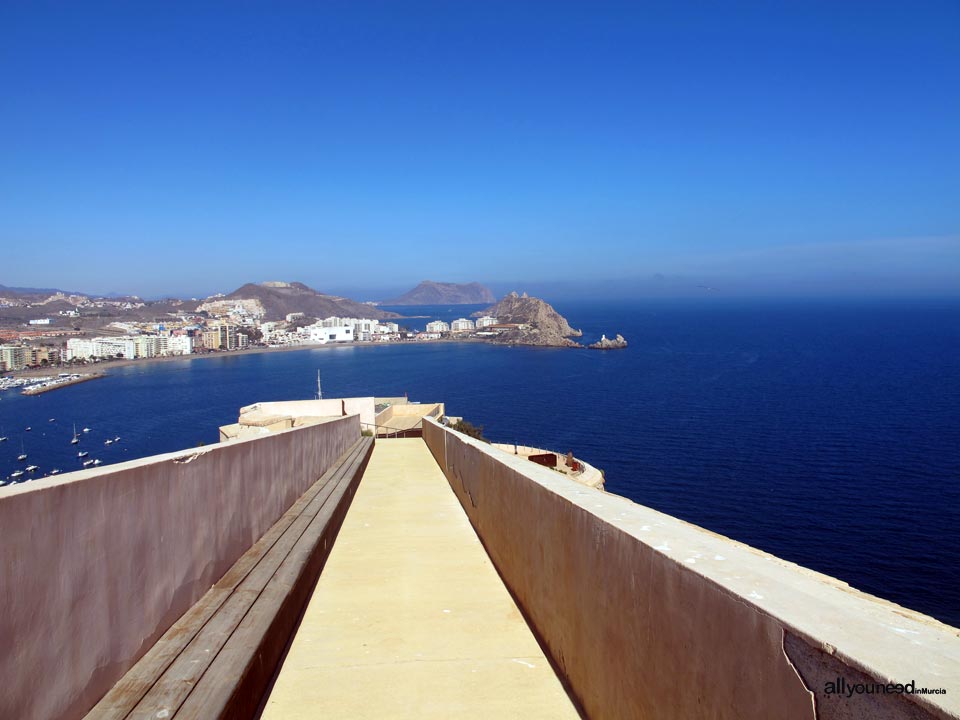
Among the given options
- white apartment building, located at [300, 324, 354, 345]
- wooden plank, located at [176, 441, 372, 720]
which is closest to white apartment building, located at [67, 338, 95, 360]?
white apartment building, located at [300, 324, 354, 345]

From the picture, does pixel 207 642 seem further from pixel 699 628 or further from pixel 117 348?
pixel 117 348

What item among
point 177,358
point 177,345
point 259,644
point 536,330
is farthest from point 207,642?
point 177,345

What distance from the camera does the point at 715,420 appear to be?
201ft

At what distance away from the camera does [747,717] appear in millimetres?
1724

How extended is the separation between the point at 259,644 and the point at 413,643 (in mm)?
1013

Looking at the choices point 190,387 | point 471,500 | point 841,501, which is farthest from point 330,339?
point 471,500

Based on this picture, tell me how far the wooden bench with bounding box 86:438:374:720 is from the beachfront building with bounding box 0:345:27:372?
5724 inches

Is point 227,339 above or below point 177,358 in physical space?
above

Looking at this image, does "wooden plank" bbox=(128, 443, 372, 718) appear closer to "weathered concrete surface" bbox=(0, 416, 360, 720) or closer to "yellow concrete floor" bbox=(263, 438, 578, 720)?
"weathered concrete surface" bbox=(0, 416, 360, 720)

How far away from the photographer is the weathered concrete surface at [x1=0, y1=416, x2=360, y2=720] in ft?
6.89

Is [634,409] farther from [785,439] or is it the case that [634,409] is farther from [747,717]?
[747,717]

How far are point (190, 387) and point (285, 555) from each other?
107559 mm

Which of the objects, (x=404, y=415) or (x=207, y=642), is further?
(x=404, y=415)

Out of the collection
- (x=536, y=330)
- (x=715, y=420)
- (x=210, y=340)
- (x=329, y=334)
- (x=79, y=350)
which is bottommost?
(x=715, y=420)
